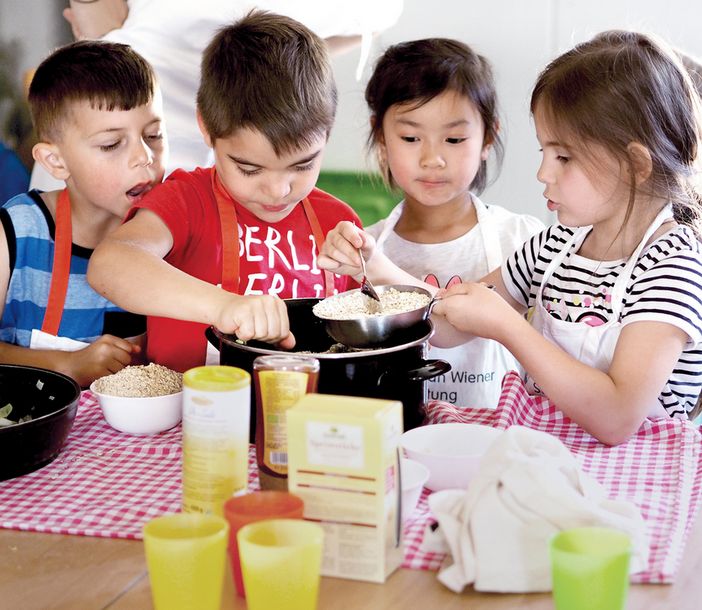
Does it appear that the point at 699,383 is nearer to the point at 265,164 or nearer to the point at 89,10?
the point at 265,164

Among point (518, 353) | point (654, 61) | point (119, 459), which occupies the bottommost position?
point (119, 459)

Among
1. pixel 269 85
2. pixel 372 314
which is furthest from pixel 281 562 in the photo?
pixel 269 85

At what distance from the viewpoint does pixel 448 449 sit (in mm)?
1367

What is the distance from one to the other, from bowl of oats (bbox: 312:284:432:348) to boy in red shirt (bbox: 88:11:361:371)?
0.18 meters

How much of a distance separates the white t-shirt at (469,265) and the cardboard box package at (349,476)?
122 centimetres

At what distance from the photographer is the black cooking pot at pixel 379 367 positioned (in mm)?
1320

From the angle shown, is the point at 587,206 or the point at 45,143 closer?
the point at 587,206

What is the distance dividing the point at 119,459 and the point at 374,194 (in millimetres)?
2310

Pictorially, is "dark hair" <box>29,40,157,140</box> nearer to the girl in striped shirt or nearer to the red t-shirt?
the red t-shirt

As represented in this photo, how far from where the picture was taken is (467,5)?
3.36 m

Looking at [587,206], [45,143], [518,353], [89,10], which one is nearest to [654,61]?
[587,206]

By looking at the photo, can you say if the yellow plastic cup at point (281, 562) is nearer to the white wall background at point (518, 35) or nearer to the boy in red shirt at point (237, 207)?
the boy in red shirt at point (237, 207)

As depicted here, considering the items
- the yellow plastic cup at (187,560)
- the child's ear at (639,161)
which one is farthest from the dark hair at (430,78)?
the yellow plastic cup at (187,560)

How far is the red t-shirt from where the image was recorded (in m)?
1.82
